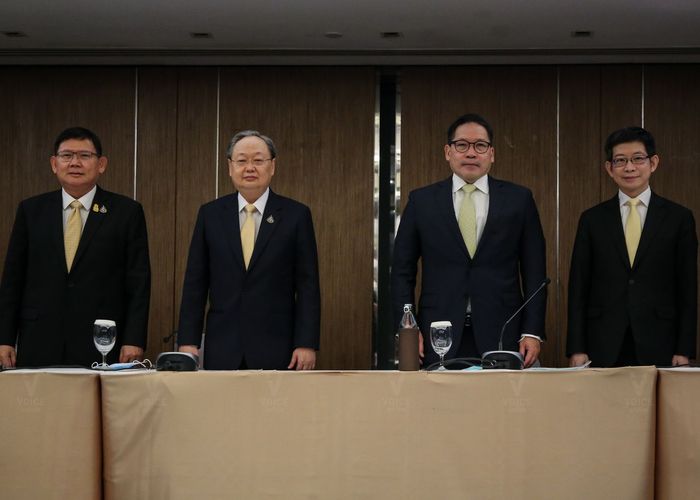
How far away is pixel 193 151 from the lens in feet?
21.8

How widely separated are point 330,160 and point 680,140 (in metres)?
2.09

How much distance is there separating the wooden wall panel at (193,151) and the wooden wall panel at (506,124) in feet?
3.90

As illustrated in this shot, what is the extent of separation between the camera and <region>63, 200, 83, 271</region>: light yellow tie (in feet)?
15.2

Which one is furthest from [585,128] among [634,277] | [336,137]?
[634,277]

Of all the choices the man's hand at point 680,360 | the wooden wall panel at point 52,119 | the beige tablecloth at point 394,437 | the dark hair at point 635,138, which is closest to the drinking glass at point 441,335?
the beige tablecloth at point 394,437

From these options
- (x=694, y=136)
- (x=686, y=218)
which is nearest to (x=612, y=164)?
(x=686, y=218)

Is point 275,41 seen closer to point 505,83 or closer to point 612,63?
point 505,83

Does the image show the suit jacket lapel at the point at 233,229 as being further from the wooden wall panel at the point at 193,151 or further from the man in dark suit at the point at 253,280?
the wooden wall panel at the point at 193,151

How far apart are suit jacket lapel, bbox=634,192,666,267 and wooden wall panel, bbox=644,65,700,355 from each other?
184 centimetres

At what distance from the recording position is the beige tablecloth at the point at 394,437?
312 cm

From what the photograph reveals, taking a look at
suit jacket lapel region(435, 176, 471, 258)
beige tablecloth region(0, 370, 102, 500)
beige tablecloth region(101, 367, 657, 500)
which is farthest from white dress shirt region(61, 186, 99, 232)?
beige tablecloth region(101, 367, 657, 500)

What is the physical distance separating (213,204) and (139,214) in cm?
44

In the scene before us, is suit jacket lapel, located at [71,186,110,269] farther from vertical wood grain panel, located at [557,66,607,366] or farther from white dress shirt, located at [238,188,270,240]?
vertical wood grain panel, located at [557,66,607,366]

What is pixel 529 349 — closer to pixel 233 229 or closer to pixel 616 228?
pixel 616 228
